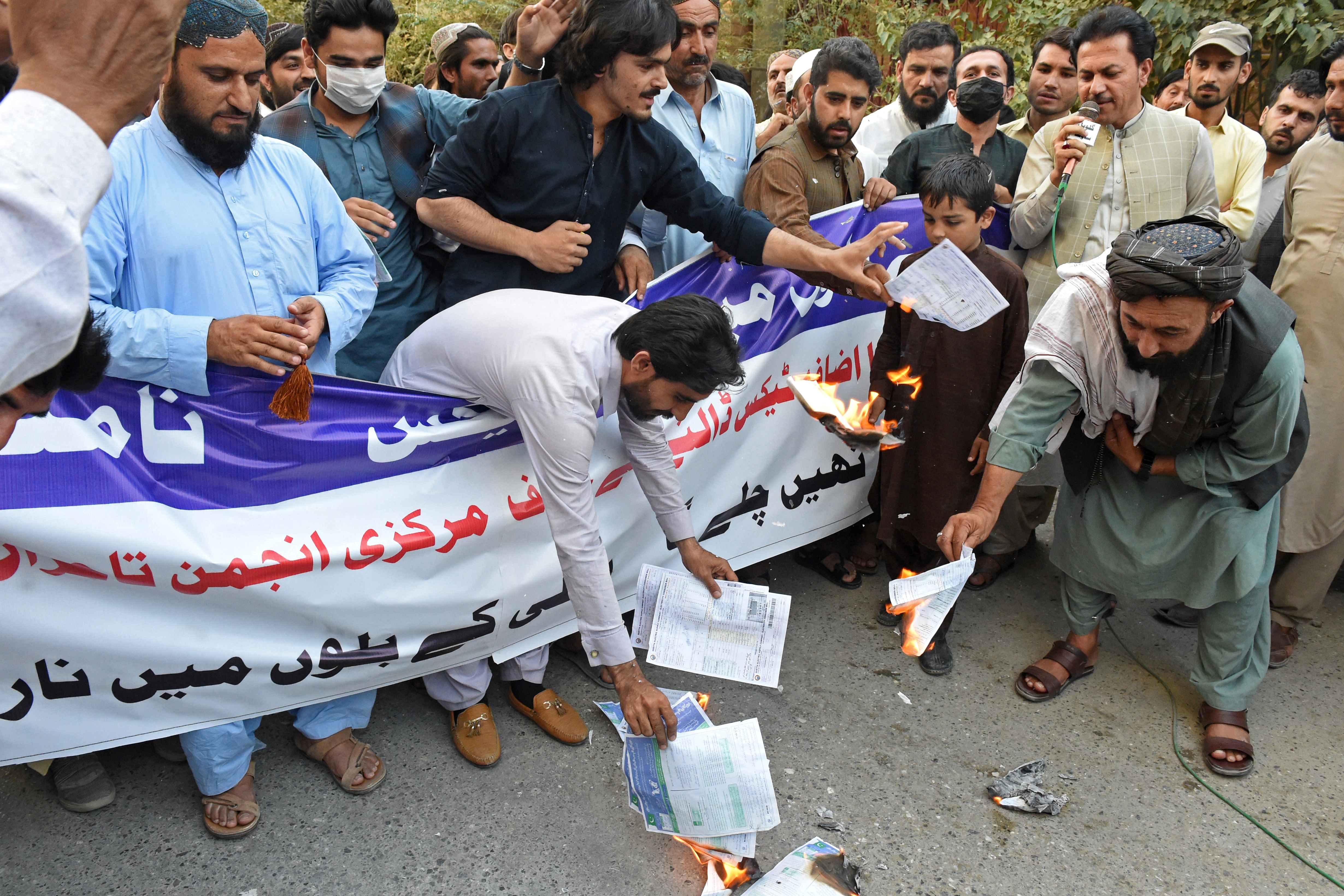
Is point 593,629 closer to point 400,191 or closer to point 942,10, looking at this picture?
point 400,191

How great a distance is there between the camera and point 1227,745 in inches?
127

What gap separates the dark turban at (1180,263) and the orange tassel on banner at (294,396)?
237 cm

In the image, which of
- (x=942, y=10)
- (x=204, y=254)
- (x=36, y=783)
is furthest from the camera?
(x=942, y=10)

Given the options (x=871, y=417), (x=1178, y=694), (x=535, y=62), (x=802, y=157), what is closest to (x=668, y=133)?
(x=535, y=62)

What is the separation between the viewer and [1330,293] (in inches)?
157

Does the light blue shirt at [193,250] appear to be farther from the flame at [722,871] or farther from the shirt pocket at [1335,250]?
the shirt pocket at [1335,250]

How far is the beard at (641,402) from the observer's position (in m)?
2.74

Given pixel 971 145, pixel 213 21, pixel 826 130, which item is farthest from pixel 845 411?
pixel 213 21

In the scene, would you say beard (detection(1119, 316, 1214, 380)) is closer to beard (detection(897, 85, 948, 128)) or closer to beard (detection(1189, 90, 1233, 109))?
beard (detection(897, 85, 948, 128))

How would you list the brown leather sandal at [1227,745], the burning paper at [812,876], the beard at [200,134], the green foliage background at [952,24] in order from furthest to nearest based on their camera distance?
1. the green foliage background at [952,24]
2. the brown leather sandal at [1227,745]
3. the beard at [200,134]
4. the burning paper at [812,876]

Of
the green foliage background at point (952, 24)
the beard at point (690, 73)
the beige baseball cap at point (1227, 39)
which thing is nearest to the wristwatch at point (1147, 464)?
the beard at point (690, 73)

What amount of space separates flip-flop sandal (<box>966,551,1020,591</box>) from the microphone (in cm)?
167

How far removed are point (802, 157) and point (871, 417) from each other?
3.83ft

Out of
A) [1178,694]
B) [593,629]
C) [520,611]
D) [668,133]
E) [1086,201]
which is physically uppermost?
[668,133]
